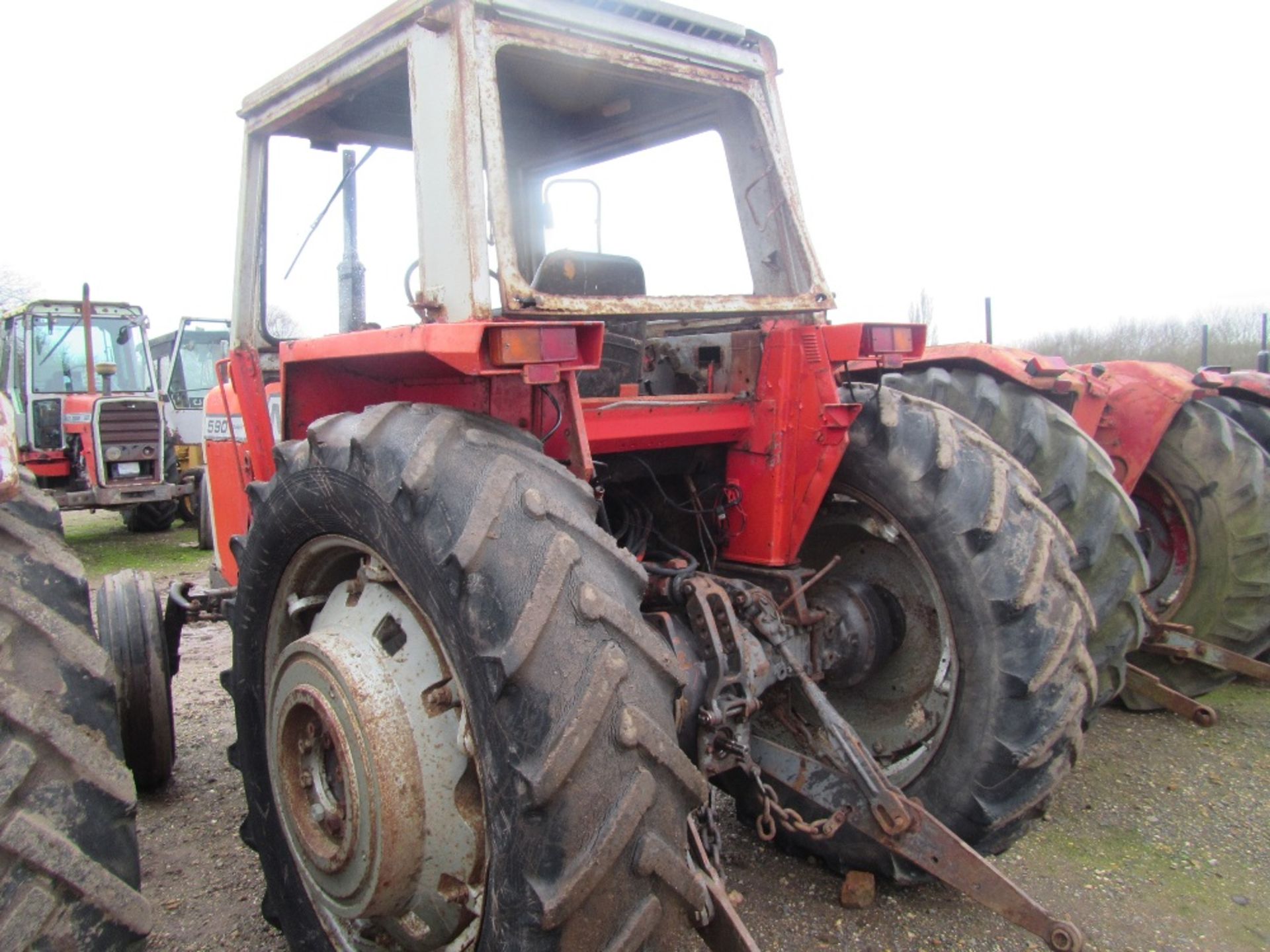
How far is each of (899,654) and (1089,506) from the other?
121 cm

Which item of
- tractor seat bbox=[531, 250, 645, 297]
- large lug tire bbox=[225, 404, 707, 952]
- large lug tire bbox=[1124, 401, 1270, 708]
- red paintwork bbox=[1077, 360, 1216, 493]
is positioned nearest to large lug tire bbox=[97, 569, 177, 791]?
large lug tire bbox=[225, 404, 707, 952]

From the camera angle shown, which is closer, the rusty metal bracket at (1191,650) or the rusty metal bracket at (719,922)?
the rusty metal bracket at (719,922)

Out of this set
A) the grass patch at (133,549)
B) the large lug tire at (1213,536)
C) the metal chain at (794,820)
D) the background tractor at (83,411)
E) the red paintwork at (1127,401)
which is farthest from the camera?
the background tractor at (83,411)

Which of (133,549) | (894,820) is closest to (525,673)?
(894,820)

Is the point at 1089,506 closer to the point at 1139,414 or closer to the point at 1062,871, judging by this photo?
the point at 1062,871

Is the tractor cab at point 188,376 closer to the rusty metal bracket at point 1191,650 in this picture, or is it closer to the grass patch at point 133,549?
the grass patch at point 133,549

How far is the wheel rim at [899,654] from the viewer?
2740 millimetres

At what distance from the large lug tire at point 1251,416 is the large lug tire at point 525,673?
5.08 meters

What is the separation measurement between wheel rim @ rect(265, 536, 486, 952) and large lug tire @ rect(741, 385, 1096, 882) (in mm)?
1150

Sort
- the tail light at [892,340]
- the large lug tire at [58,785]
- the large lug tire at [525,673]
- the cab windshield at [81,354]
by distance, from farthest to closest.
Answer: the cab windshield at [81,354]
the tail light at [892,340]
the large lug tire at [58,785]
the large lug tire at [525,673]

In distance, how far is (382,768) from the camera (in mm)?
2055

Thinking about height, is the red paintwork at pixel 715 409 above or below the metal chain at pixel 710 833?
above

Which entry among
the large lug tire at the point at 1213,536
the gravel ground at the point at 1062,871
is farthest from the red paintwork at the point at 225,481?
the large lug tire at the point at 1213,536

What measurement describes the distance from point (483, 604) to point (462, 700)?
300mm
